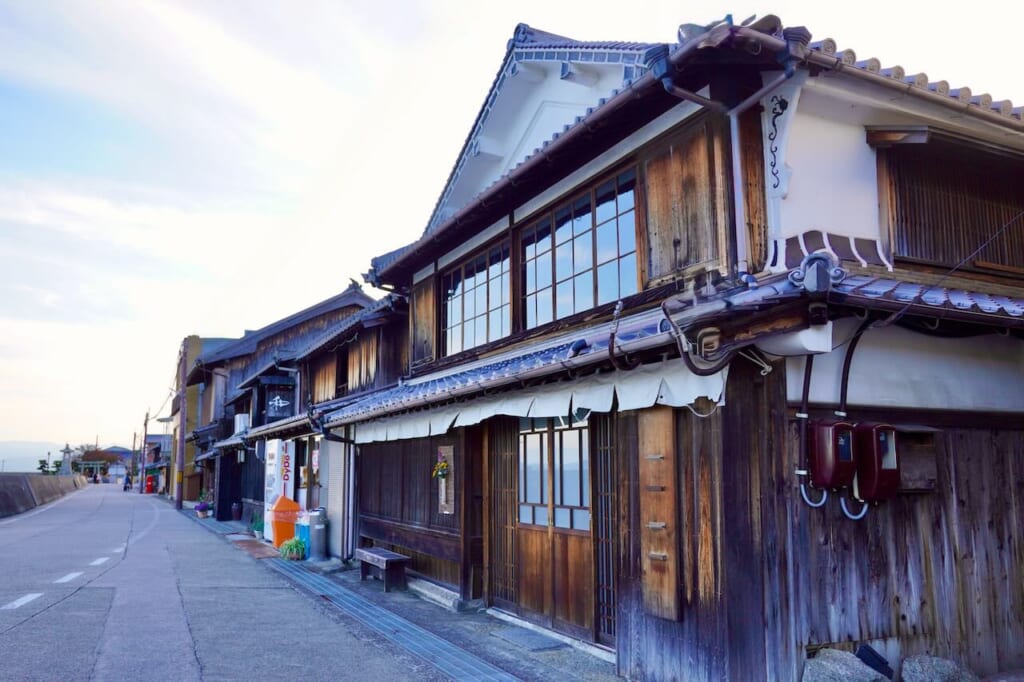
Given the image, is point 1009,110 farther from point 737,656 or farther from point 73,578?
point 73,578

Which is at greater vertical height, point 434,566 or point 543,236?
point 543,236

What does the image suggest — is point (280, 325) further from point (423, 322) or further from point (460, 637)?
point (460, 637)

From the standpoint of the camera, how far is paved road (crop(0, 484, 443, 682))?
783 cm

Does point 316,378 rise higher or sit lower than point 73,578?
higher

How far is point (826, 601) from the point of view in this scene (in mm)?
5980

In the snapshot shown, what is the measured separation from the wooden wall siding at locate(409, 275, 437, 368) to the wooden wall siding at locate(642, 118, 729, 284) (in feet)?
Answer: 20.9

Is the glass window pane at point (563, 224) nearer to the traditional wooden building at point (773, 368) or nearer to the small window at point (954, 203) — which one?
the traditional wooden building at point (773, 368)

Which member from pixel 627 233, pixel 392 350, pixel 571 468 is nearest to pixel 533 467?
pixel 571 468

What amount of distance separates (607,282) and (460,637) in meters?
4.78

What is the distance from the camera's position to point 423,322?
14.0 metres

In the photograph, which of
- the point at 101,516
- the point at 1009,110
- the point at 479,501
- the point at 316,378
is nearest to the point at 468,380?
the point at 479,501

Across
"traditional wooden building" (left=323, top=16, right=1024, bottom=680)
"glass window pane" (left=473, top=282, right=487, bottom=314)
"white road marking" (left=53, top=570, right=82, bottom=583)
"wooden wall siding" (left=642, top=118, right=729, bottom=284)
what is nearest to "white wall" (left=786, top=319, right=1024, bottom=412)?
"traditional wooden building" (left=323, top=16, right=1024, bottom=680)

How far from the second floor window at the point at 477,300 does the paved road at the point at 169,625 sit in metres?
4.61

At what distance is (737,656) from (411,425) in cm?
707
